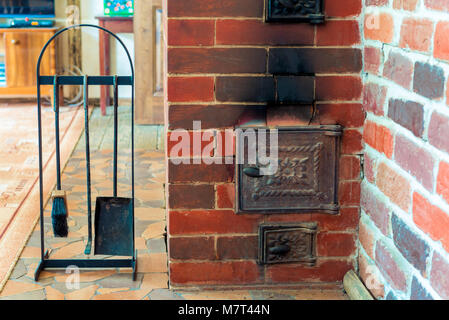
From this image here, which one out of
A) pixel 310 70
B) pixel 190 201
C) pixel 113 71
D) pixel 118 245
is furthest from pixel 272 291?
pixel 113 71

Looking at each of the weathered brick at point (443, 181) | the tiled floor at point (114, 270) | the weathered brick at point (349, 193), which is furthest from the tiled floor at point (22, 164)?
the weathered brick at point (443, 181)

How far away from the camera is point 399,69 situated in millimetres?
1832

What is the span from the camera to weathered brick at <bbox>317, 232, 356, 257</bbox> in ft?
7.57

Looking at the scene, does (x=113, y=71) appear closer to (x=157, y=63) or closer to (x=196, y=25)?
(x=157, y=63)

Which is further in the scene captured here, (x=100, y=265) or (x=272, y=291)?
(x=100, y=265)

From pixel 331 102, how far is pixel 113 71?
394 centimetres

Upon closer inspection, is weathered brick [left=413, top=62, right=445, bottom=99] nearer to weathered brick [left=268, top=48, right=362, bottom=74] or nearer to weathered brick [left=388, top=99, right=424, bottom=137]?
weathered brick [left=388, top=99, right=424, bottom=137]

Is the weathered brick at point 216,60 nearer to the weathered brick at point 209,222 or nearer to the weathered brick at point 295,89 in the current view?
the weathered brick at point 295,89

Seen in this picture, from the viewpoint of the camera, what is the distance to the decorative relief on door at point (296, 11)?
2.09 m

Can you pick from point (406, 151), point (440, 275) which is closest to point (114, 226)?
point (406, 151)

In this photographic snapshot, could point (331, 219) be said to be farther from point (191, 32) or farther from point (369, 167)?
point (191, 32)

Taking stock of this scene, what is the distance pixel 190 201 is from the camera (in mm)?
2250

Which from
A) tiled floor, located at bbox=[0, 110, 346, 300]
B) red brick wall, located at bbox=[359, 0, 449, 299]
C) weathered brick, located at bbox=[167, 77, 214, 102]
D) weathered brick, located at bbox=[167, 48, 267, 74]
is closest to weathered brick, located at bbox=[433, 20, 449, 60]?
red brick wall, located at bbox=[359, 0, 449, 299]

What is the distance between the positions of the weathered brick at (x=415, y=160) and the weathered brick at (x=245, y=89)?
487 millimetres
